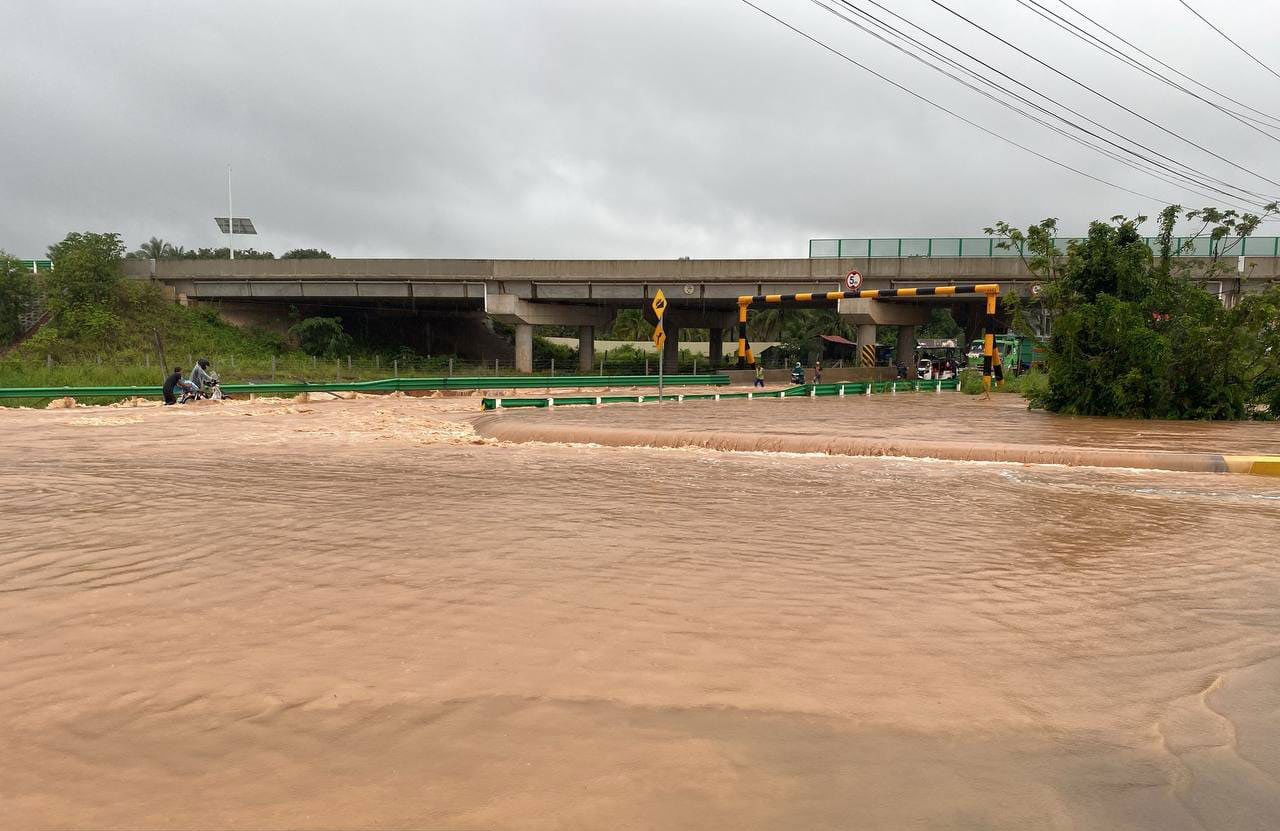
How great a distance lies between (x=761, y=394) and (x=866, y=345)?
53.8 feet

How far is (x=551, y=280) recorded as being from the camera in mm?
47094

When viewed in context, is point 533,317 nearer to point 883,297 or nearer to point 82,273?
point 883,297

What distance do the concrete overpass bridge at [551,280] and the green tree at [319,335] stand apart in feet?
4.98

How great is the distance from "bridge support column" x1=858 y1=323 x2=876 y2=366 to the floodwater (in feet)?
118

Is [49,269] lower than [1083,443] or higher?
higher

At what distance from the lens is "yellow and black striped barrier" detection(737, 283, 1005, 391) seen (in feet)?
112

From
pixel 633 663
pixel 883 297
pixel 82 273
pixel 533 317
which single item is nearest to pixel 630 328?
pixel 533 317

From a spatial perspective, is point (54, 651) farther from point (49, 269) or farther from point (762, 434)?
point (49, 269)

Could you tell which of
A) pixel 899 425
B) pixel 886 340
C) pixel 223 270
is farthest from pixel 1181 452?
pixel 886 340

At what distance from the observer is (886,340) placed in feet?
330

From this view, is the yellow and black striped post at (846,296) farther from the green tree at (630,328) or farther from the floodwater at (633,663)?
the green tree at (630,328)

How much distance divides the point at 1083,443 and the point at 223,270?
148 ft

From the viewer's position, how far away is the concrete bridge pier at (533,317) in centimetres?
4784

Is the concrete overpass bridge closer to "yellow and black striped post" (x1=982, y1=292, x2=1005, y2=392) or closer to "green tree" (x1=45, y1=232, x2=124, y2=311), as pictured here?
"green tree" (x1=45, y1=232, x2=124, y2=311)
